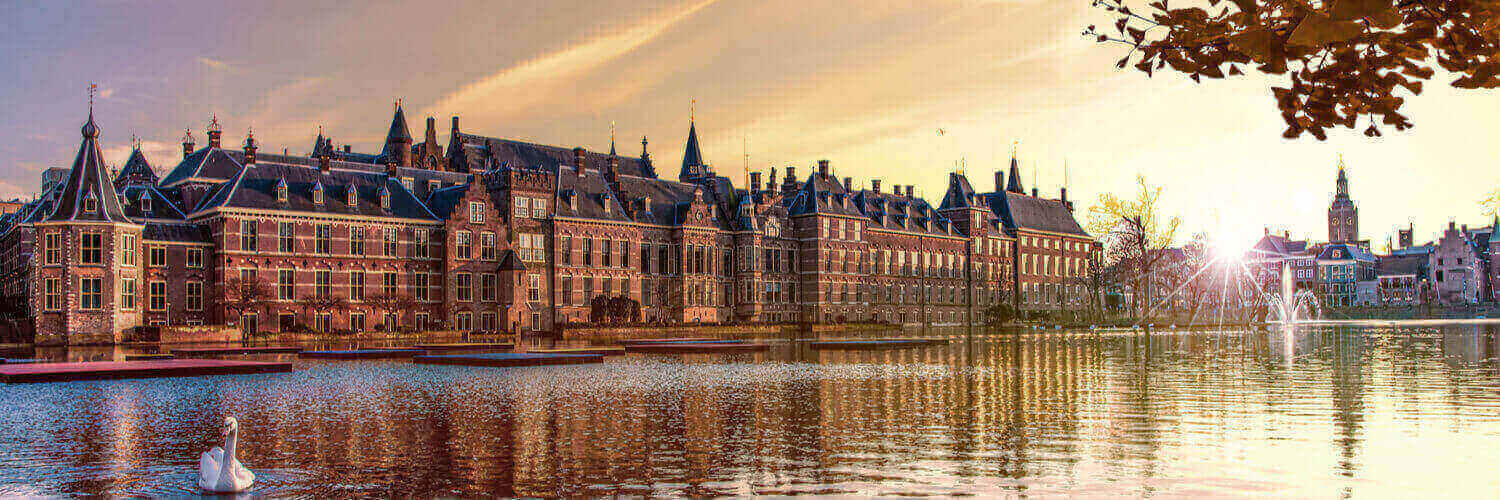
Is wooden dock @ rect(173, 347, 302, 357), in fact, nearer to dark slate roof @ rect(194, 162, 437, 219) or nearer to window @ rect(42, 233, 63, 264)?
window @ rect(42, 233, 63, 264)

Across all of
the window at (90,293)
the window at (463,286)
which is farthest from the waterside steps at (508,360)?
the window at (463,286)

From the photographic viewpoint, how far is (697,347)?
5931 centimetres

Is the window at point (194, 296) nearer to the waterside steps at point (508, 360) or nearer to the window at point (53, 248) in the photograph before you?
the window at point (53, 248)

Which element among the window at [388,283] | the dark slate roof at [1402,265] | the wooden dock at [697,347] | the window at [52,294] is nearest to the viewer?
the wooden dock at [697,347]

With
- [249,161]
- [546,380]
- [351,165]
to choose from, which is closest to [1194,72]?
[546,380]

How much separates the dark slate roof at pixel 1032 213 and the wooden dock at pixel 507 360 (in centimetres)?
9323

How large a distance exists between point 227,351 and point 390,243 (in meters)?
24.7

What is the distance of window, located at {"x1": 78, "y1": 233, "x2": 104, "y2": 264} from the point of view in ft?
215

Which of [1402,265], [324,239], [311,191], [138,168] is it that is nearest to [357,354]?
[324,239]

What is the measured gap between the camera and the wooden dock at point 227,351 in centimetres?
5028

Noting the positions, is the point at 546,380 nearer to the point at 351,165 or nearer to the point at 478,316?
the point at 478,316

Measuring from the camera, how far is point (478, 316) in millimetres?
80438

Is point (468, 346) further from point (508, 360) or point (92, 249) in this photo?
point (92, 249)

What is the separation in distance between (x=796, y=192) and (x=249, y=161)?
5014 centimetres
